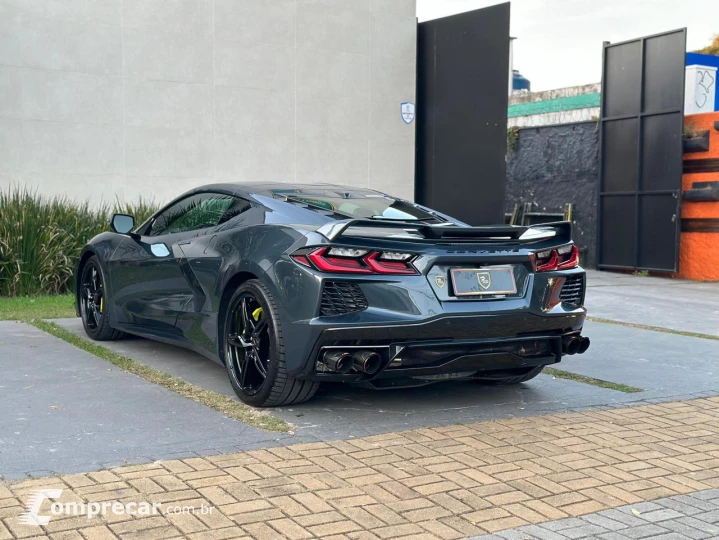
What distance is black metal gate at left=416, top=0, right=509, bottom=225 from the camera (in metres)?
13.8

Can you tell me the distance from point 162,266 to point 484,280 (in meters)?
2.49

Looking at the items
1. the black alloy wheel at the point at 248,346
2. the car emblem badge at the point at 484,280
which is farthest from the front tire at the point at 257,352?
the car emblem badge at the point at 484,280

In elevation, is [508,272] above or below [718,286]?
above

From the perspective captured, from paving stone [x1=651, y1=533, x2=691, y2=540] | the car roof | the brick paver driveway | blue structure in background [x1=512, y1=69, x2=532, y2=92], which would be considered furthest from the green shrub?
blue structure in background [x1=512, y1=69, x2=532, y2=92]

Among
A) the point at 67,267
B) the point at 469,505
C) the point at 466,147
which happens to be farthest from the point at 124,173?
the point at 469,505

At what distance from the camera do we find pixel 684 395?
601 cm

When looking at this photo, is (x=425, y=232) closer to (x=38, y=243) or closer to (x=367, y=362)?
(x=367, y=362)

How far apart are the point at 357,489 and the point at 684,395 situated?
3.09 meters

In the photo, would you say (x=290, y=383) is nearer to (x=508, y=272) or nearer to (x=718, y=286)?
(x=508, y=272)

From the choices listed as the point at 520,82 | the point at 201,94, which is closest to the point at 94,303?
the point at 201,94

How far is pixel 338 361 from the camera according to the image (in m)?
4.69

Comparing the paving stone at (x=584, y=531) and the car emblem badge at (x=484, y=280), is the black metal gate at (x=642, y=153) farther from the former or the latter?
the paving stone at (x=584, y=531)

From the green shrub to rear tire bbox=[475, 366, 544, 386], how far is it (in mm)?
6206

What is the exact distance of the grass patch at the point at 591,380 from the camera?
6.11 metres
